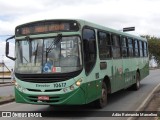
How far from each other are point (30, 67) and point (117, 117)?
304 centimetres

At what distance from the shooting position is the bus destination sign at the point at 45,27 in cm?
1170

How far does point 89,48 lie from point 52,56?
4.03 feet

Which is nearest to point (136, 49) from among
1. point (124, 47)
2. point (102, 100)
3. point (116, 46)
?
point (124, 47)

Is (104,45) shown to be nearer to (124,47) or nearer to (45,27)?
(45,27)

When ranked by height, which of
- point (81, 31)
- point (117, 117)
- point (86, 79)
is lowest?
point (117, 117)

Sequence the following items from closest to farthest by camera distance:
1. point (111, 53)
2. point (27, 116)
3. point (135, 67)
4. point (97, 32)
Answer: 1. point (27, 116)
2. point (97, 32)
3. point (111, 53)
4. point (135, 67)

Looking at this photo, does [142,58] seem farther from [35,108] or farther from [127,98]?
[35,108]

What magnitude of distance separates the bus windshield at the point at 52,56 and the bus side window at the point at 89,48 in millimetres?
341

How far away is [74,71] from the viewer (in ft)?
37.3

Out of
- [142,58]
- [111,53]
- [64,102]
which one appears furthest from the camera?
[142,58]

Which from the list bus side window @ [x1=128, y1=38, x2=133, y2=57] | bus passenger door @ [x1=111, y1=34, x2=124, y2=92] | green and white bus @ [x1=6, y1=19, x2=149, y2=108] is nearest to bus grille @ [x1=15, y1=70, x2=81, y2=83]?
green and white bus @ [x1=6, y1=19, x2=149, y2=108]

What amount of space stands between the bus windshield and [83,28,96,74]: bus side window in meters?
0.34

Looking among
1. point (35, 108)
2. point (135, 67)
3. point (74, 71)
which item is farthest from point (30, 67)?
point (135, 67)

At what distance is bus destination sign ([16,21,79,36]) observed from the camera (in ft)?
38.4
